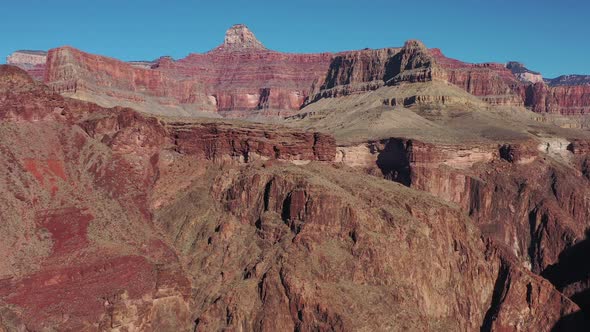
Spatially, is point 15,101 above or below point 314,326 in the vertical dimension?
above

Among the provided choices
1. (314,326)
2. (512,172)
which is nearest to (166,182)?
(314,326)

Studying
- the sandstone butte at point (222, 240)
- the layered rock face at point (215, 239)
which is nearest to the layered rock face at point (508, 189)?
the sandstone butte at point (222, 240)

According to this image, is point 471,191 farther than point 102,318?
Yes

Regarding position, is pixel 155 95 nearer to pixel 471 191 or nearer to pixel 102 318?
pixel 471 191

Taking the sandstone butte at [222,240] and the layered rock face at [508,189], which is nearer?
the sandstone butte at [222,240]

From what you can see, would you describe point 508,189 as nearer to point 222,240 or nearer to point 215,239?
point 222,240

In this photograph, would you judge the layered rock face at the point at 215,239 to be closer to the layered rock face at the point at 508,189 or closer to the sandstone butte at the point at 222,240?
the sandstone butte at the point at 222,240

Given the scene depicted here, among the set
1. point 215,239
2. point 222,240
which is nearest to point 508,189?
point 222,240

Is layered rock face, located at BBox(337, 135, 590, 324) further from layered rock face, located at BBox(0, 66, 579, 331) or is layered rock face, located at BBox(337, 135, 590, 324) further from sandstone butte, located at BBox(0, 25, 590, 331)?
layered rock face, located at BBox(0, 66, 579, 331)

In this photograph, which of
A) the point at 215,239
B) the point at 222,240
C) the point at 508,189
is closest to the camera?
the point at 222,240
